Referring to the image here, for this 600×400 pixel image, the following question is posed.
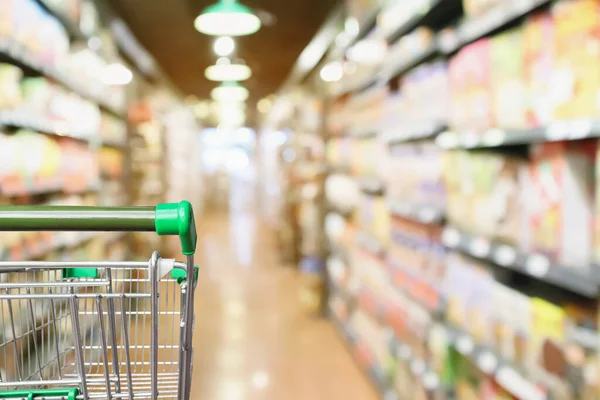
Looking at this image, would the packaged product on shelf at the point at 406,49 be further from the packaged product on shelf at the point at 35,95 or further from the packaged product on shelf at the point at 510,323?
the packaged product on shelf at the point at 35,95

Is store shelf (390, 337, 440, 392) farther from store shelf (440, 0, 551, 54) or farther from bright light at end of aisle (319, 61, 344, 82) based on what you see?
bright light at end of aisle (319, 61, 344, 82)

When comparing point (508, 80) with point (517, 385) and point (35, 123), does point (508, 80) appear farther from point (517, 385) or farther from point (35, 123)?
point (35, 123)

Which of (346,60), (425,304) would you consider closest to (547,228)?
(425,304)

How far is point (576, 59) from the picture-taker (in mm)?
1694

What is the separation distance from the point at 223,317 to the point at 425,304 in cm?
307

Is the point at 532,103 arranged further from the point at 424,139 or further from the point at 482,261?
the point at 424,139

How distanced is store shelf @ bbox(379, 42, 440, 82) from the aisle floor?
1.97 meters

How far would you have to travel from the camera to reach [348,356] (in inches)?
175

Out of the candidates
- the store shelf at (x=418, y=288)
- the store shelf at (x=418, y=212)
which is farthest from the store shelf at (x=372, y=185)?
the store shelf at (x=418, y=288)

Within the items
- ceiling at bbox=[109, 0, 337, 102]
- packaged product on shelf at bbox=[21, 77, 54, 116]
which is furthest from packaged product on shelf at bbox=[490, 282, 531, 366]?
ceiling at bbox=[109, 0, 337, 102]

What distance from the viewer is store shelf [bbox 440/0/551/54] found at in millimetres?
1893

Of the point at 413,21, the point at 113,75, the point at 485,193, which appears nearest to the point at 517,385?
the point at 485,193

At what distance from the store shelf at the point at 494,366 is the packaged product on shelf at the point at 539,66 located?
852 mm

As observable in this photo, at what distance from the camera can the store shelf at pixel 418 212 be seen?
2.73m
